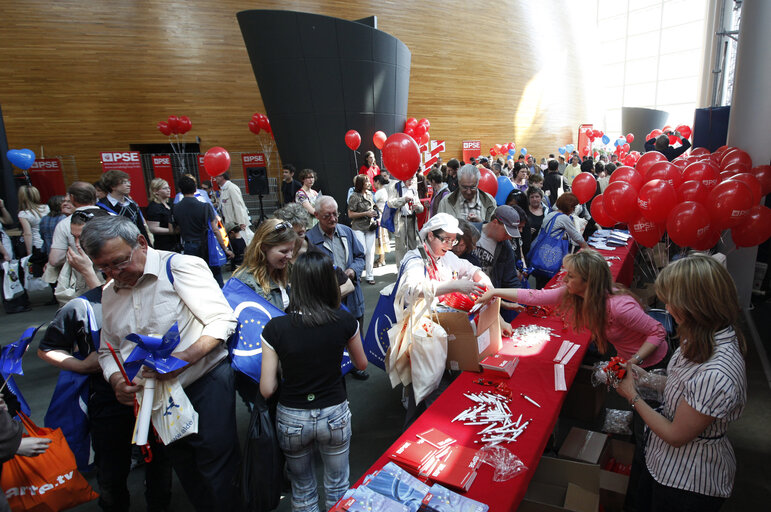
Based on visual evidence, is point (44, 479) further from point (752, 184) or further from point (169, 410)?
point (752, 184)

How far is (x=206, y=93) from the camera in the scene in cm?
1203

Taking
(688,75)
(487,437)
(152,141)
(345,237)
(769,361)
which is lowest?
(769,361)

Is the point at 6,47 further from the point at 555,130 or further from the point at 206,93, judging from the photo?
the point at 555,130

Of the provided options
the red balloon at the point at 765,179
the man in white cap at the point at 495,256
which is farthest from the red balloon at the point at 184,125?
the red balloon at the point at 765,179

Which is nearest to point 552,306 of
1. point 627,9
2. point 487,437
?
point 487,437

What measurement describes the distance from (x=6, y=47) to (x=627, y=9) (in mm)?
31627

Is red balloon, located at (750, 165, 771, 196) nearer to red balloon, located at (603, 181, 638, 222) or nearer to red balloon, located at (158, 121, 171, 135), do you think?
red balloon, located at (603, 181, 638, 222)

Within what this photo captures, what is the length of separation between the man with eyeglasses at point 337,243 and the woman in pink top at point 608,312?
4.17 feet

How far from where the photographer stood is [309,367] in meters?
1.75

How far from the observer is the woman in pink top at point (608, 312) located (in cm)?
246

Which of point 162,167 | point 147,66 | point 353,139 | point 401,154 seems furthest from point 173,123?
point 401,154

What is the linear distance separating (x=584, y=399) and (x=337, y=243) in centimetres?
230

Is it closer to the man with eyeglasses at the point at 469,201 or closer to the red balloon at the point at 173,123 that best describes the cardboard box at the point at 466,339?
the man with eyeglasses at the point at 469,201


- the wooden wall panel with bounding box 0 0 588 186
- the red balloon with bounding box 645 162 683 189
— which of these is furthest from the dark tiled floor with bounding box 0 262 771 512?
the wooden wall panel with bounding box 0 0 588 186
